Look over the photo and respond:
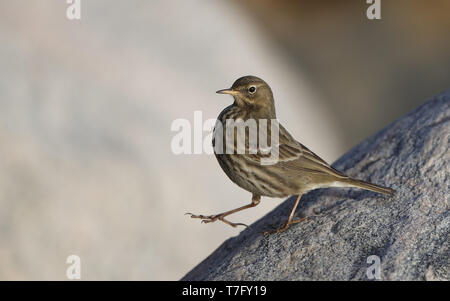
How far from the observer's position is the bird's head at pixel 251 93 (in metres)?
5.66

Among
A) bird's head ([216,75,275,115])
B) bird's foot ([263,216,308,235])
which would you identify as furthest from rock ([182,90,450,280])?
bird's head ([216,75,275,115])

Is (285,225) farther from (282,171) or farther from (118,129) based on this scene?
(118,129)

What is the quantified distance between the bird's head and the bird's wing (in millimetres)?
335

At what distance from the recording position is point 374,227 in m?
4.71

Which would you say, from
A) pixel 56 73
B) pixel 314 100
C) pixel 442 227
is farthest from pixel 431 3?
pixel 442 227

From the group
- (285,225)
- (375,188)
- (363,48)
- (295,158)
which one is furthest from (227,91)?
(363,48)

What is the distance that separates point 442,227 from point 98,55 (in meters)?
6.20

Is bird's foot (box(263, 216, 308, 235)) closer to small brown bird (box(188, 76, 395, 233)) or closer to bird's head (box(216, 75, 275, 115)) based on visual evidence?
small brown bird (box(188, 76, 395, 233))

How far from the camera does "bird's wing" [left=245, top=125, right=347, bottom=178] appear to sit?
5.32 meters

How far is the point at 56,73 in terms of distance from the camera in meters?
8.59

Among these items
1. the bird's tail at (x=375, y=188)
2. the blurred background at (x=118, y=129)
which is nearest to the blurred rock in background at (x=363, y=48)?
the blurred background at (x=118, y=129)
